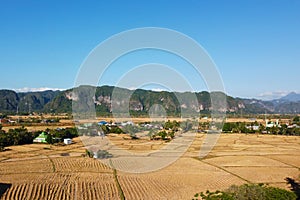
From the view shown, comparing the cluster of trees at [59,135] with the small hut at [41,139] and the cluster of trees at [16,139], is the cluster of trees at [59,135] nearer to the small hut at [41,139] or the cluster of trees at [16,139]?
the small hut at [41,139]

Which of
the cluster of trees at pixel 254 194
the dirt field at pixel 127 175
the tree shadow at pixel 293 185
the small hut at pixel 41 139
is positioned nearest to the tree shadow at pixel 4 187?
the dirt field at pixel 127 175

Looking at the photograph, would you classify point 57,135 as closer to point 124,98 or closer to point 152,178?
point 124,98

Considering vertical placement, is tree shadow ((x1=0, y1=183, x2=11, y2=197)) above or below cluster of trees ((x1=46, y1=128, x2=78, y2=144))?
below

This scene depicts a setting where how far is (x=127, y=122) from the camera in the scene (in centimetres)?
5284

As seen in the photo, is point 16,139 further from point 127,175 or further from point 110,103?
point 127,175

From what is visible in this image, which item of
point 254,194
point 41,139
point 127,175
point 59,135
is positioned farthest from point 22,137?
point 254,194

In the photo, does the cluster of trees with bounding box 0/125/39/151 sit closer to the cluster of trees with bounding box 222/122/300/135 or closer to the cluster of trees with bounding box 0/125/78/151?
the cluster of trees with bounding box 0/125/78/151

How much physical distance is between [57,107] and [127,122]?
73264 millimetres

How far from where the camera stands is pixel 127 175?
1941 centimetres

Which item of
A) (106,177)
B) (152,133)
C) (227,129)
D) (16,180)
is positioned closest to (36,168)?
(16,180)

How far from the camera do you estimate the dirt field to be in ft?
49.9

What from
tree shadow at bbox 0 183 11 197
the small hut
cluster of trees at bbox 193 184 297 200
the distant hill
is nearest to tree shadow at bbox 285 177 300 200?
cluster of trees at bbox 193 184 297 200

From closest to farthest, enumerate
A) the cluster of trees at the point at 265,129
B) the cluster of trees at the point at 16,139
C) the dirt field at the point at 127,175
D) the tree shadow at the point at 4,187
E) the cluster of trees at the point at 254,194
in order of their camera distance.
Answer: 1. the cluster of trees at the point at 254,194
2. the tree shadow at the point at 4,187
3. the dirt field at the point at 127,175
4. the cluster of trees at the point at 16,139
5. the cluster of trees at the point at 265,129

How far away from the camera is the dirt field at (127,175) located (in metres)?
15.2
